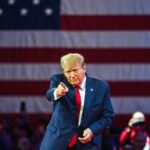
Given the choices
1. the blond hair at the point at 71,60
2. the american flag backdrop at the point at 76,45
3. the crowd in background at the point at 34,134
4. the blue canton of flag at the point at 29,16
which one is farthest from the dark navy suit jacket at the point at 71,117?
the blue canton of flag at the point at 29,16

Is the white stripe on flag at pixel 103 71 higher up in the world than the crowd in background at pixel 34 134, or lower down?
higher up

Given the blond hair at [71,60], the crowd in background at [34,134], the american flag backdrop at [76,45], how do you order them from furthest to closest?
the american flag backdrop at [76,45] < the crowd in background at [34,134] < the blond hair at [71,60]

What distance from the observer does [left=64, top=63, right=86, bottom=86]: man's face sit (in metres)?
3.97

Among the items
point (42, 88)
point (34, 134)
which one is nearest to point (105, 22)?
point (42, 88)

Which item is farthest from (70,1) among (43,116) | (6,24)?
(43,116)

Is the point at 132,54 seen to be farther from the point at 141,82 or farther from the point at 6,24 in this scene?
the point at 6,24

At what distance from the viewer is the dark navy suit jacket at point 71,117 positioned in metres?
4.06

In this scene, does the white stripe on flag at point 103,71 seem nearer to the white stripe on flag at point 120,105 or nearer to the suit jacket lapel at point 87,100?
the white stripe on flag at point 120,105

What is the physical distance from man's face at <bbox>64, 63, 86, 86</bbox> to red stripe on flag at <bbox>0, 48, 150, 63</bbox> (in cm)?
607

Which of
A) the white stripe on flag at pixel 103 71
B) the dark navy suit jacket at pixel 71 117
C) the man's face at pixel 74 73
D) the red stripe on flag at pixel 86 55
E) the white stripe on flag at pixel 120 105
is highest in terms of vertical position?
the man's face at pixel 74 73

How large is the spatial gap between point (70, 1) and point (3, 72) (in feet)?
4.23

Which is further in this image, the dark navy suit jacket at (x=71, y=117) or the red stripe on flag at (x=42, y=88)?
the red stripe on flag at (x=42, y=88)

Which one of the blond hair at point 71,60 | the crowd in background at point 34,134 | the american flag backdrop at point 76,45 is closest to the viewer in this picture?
the blond hair at point 71,60

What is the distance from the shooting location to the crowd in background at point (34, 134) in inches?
296
